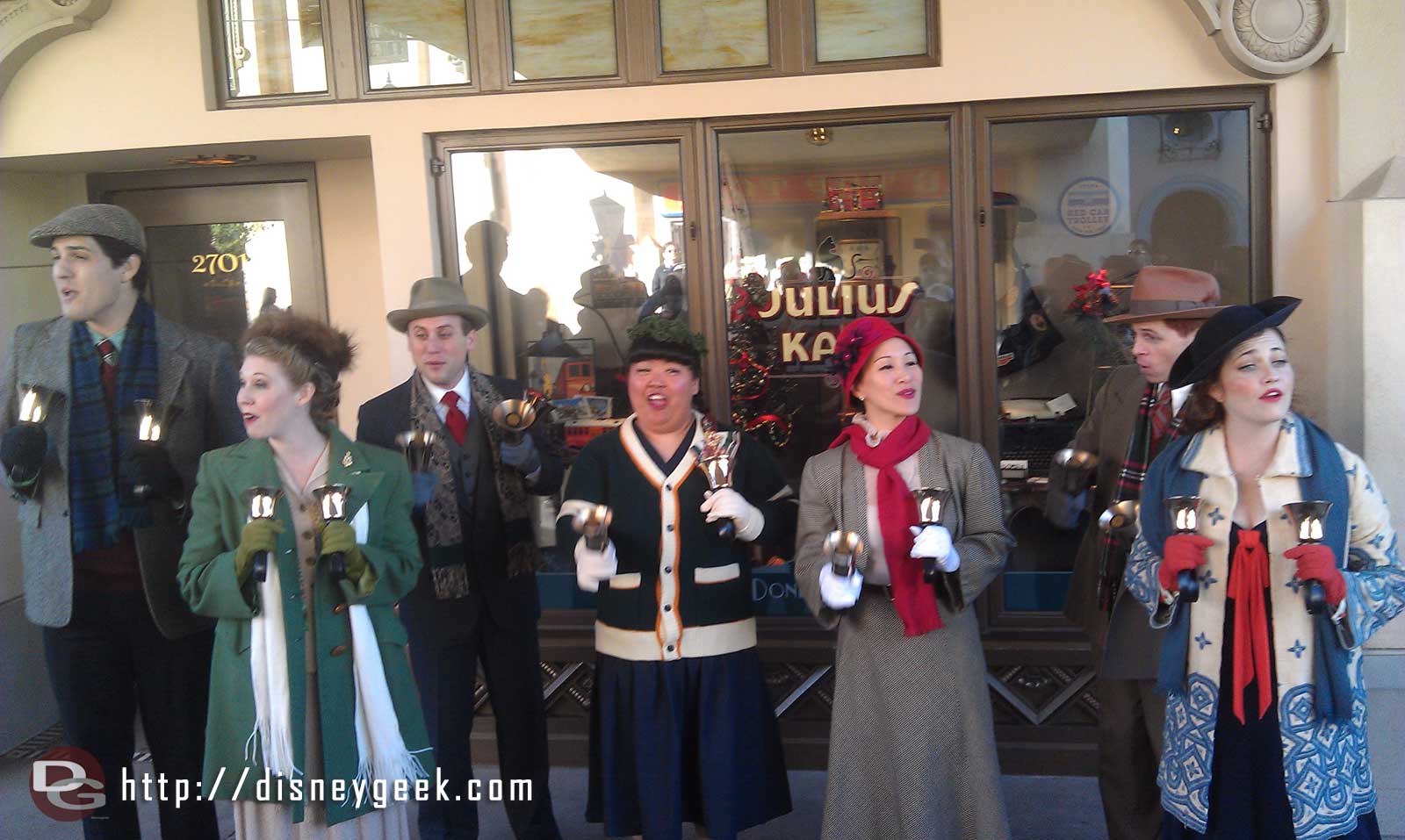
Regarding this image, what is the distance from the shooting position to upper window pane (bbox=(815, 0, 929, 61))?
499 cm

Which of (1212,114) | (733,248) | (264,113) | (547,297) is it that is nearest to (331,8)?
(264,113)

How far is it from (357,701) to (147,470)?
1.17 metres

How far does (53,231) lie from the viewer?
12.9 feet

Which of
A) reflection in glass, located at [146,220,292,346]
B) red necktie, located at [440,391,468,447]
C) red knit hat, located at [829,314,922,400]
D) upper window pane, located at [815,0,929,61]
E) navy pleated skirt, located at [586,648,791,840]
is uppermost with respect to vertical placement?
upper window pane, located at [815,0,929,61]

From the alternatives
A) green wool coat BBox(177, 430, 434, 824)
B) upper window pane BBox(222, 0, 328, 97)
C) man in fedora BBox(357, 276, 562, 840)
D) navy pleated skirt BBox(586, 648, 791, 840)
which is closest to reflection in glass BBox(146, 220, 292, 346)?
upper window pane BBox(222, 0, 328, 97)

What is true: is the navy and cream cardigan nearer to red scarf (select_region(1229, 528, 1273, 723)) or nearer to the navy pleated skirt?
the navy pleated skirt

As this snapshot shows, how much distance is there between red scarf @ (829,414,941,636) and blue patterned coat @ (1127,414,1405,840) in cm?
65

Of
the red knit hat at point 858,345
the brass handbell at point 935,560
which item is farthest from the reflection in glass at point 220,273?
the brass handbell at point 935,560

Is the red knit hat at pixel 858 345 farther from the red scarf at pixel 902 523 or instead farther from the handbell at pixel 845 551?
A: the handbell at pixel 845 551

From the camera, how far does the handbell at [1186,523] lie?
3098 millimetres

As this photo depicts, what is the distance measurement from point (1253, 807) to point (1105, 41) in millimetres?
3057

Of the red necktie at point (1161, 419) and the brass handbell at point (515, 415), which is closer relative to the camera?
the red necktie at point (1161, 419)

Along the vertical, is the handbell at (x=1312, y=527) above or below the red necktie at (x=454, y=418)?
below

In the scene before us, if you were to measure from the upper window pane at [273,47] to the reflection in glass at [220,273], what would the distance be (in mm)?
827
